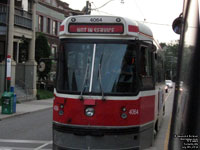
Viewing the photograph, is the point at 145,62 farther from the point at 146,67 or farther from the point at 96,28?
the point at 96,28

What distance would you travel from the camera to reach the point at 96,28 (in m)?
6.93

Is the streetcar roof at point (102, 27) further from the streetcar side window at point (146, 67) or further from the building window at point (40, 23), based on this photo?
the building window at point (40, 23)

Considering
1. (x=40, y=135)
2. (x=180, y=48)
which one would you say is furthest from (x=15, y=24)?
(x=180, y=48)

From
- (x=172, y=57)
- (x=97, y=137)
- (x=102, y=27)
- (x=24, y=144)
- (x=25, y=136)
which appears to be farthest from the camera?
(x=25, y=136)

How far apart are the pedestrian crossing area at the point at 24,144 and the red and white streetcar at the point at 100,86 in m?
2.16

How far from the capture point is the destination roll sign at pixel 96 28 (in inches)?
270

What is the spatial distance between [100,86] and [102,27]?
1258mm

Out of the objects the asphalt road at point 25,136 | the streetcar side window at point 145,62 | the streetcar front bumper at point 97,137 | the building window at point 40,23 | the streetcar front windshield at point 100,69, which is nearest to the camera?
the streetcar front bumper at point 97,137

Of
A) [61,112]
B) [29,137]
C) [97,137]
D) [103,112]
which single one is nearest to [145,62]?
[103,112]

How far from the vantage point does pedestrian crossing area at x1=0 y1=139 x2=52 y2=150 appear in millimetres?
8773

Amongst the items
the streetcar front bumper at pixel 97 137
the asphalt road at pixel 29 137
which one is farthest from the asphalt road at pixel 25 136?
the streetcar front bumper at pixel 97 137

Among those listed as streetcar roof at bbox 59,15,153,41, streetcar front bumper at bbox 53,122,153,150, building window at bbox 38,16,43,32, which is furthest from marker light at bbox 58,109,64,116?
building window at bbox 38,16,43,32

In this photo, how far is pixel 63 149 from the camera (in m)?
6.68

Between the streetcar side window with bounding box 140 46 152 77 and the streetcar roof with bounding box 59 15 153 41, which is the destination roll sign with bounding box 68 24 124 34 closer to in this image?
the streetcar roof with bounding box 59 15 153 41
